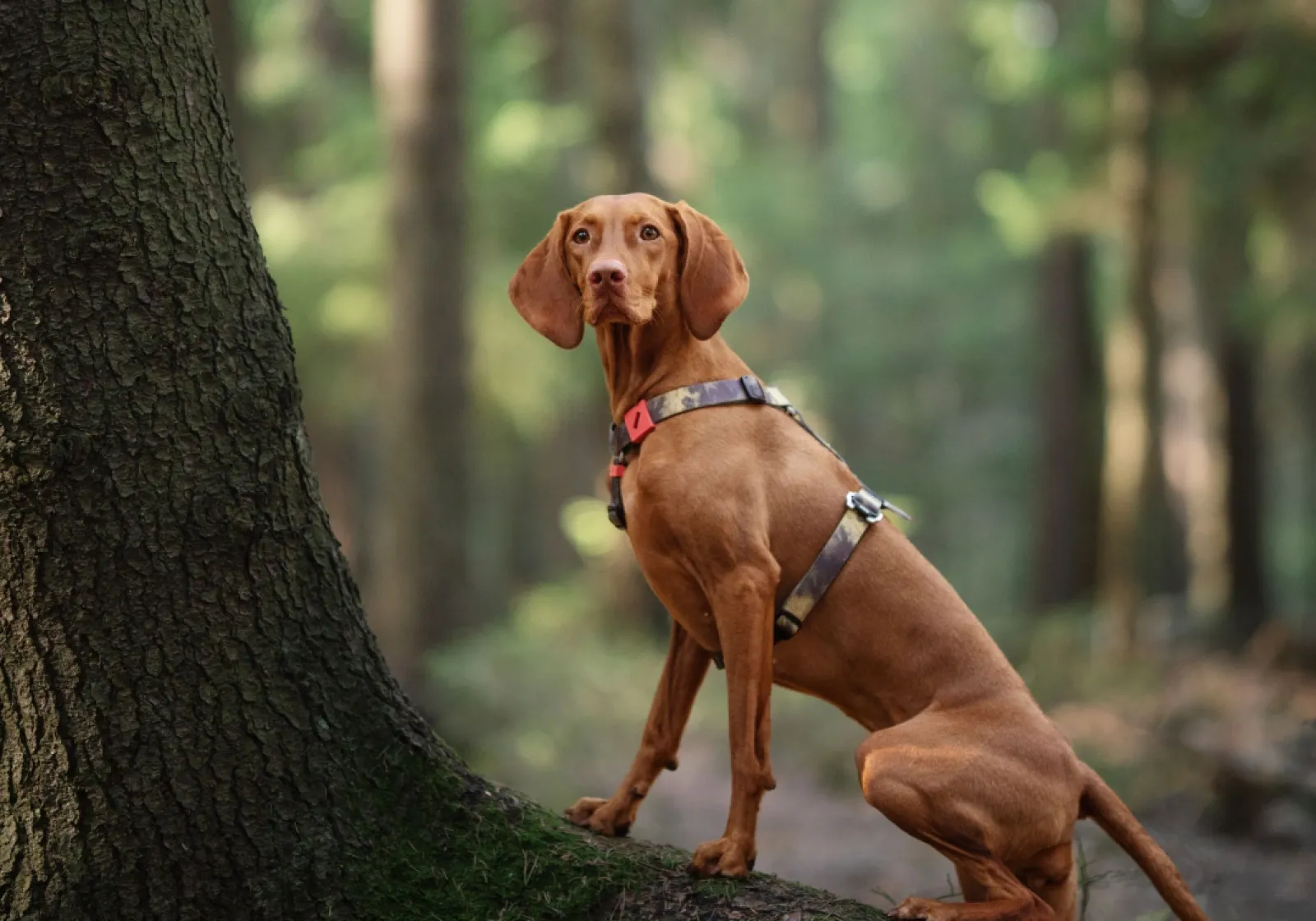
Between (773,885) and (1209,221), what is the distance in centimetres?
1104

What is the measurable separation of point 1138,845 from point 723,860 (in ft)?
3.53

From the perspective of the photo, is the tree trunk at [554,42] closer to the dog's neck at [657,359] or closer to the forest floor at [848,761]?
A: the forest floor at [848,761]

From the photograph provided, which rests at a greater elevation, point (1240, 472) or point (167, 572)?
point (167, 572)

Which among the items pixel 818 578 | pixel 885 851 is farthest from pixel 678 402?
pixel 885 851

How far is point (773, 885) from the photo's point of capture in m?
3.27

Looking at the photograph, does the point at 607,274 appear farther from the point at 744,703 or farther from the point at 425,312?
the point at 425,312

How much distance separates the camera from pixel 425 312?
1003 centimetres

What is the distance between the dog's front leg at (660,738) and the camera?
361cm

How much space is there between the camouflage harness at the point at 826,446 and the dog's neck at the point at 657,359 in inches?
1.8

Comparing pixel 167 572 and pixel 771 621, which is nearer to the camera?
pixel 167 572

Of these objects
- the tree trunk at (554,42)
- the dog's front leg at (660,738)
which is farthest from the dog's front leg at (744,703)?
the tree trunk at (554,42)

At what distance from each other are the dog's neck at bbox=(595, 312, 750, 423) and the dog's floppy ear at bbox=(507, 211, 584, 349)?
124 mm

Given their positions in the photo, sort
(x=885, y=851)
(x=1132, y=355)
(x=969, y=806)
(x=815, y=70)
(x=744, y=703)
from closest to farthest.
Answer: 1. (x=969, y=806)
2. (x=744, y=703)
3. (x=885, y=851)
4. (x=1132, y=355)
5. (x=815, y=70)

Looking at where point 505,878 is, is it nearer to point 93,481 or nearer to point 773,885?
point 773,885
